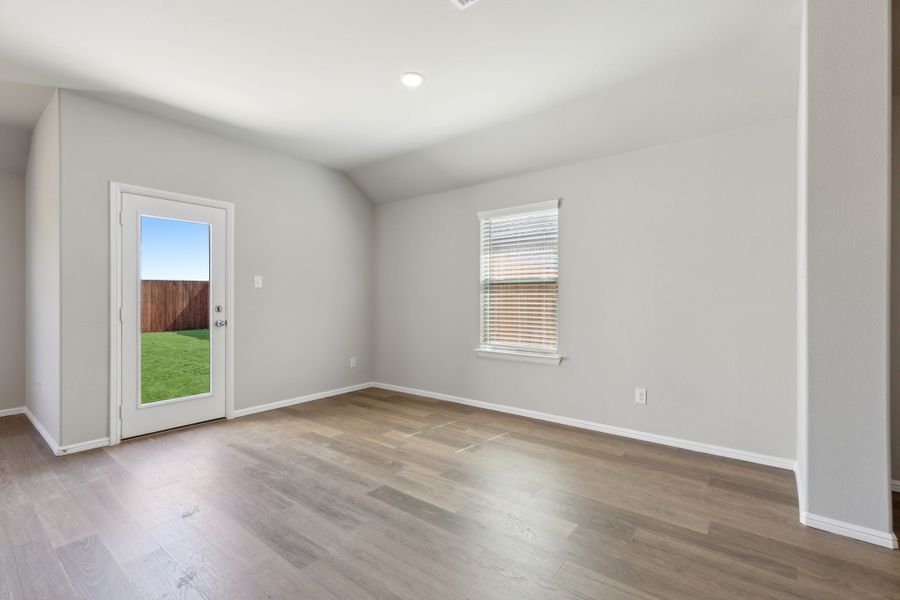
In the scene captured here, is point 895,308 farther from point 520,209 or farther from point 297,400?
point 297,400

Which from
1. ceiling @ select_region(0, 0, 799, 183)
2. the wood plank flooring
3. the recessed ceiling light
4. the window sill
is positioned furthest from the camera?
the window sill

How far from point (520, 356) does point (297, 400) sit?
2543mm

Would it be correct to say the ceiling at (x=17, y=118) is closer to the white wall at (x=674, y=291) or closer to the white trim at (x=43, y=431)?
the white trim at (x=43, y=431)

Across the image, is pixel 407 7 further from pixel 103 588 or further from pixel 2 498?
pixel 2 498

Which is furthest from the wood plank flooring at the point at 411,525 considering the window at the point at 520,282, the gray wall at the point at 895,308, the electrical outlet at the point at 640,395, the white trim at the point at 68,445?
the window at the point at 520,282

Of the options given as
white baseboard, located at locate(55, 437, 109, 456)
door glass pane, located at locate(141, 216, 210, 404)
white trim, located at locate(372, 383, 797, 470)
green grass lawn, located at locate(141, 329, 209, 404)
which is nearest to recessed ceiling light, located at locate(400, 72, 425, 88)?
door glass pane, located at locate(141, 216, 210, 404)

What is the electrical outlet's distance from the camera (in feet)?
11.6

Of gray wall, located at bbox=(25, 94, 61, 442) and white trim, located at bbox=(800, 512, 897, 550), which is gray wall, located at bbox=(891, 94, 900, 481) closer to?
white trim, located at bbox=(800, 512, 897, 550)

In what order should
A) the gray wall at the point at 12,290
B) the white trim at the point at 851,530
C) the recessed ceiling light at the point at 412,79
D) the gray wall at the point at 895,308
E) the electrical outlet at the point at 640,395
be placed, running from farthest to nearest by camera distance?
the gray wall at the point at 12,290
the electrical outlet at the point at 640,395
the recessed ceiling light at the point at 412,79
the gray wall at the point at 895,308
the white trim at the point at 851,530

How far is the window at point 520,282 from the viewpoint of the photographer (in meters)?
4.11

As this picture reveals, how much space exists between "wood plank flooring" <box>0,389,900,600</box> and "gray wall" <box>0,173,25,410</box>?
1204mm

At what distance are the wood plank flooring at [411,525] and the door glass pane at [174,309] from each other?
21.7 inches

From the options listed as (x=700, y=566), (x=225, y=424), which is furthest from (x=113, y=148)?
(x=700, y=566)

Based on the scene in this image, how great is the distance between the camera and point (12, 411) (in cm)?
429
